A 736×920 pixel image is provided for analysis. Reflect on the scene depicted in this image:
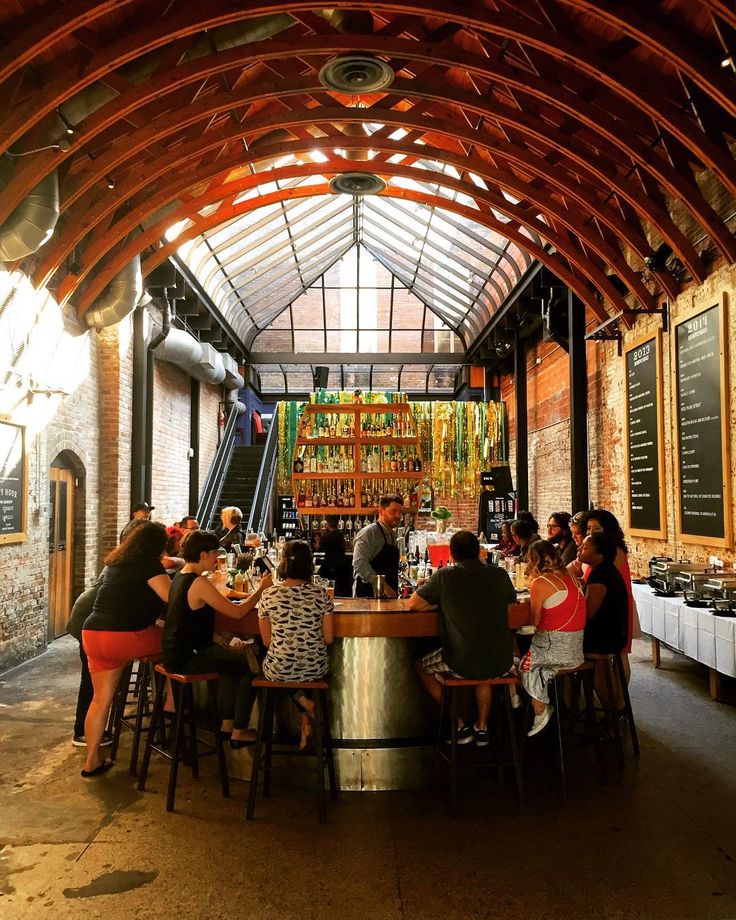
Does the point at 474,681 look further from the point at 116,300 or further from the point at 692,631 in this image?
the point at 116,300

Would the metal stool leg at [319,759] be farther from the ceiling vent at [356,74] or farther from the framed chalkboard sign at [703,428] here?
the ceiling vent at [356,74]

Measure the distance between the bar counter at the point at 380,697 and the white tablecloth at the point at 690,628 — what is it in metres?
2.14

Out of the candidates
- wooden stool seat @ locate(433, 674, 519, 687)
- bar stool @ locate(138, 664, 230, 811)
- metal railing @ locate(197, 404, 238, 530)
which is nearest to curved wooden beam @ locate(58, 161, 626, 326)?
bar stool @ locate(138, 664, 230, 811)

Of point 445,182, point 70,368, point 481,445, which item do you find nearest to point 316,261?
point 481,445

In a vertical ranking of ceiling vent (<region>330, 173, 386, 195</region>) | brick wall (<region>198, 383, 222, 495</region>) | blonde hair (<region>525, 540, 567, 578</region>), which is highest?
ceiling vent (<region>330, 173, 386, 195</region>)

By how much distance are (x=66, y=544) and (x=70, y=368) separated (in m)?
2.23

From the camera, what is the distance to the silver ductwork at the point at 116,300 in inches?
358

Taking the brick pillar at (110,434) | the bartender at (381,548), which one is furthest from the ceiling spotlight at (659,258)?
the brick pillar at (110,434)

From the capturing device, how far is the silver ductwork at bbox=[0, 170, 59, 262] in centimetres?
647

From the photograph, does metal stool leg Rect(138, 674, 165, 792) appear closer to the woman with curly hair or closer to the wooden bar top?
the wooden bar top

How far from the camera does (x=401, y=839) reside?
3.61 metres

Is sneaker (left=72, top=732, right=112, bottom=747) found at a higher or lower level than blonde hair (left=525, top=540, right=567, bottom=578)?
lower

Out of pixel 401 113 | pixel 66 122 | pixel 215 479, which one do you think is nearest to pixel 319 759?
pixel 66 122

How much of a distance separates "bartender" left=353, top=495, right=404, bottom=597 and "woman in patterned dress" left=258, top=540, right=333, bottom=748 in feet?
7.35
